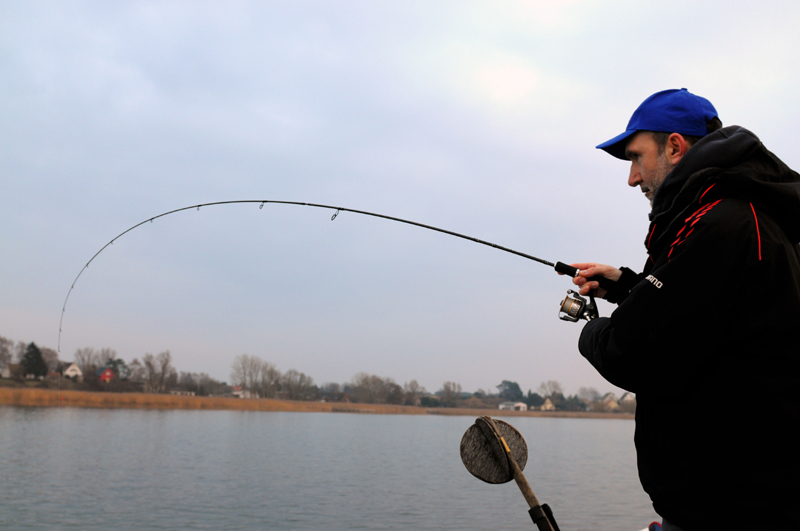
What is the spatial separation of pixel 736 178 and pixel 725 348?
0.44m

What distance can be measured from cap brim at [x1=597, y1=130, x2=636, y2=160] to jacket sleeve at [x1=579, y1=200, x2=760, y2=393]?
59 cm

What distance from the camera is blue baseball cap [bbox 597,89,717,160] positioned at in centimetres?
187

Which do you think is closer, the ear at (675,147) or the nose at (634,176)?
the ear at (675,147)

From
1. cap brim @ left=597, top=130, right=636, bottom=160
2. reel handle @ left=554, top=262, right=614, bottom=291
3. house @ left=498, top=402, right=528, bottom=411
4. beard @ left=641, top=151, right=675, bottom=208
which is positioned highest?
cap brim @ left=597, top=130, right=636, bottom=160

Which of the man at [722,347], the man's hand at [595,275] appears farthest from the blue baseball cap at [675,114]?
the man's hand at [595,275]

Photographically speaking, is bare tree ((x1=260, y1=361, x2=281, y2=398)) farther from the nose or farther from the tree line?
the nose

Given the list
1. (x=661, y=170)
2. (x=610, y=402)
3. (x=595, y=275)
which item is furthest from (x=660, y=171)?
(x=610, y=402)

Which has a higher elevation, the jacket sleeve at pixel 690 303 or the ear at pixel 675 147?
the ear at pixel 675 147

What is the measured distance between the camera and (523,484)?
2.17 metres

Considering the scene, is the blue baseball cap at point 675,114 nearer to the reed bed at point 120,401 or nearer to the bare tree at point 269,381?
the reed bed at point 120,401

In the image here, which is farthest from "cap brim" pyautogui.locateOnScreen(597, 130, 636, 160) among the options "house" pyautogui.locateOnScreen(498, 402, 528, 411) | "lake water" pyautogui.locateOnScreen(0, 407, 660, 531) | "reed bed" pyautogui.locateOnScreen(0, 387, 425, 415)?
"house" pyautogui.locateOnScreen(498, 402, 528, 411)

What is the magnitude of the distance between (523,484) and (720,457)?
34.1 inches

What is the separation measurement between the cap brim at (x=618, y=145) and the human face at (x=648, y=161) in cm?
3

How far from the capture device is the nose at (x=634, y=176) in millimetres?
2043
